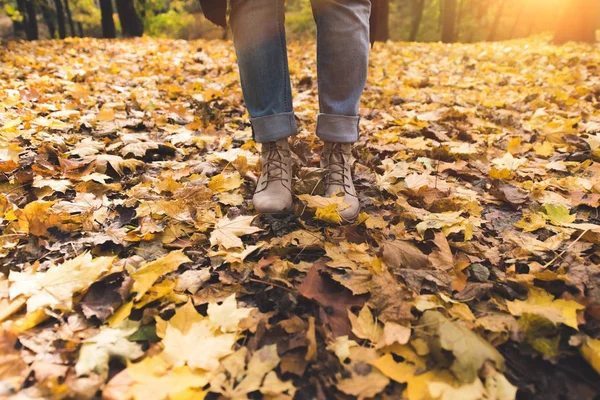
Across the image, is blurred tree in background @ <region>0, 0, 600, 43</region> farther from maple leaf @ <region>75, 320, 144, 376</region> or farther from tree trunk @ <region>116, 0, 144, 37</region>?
maple leaf @ <region>75, 320, 144, 376</region>

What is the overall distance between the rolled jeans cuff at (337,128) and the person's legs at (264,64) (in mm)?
126

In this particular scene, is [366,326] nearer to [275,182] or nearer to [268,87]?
[275,182]

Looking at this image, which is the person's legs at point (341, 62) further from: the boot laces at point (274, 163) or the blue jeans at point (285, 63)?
the boot laces at point (274, 163)

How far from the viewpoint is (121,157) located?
78.7 inches

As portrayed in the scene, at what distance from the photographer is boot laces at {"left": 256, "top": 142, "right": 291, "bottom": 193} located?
62.0 inches

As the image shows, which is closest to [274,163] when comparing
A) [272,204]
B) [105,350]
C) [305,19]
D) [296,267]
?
[272,204]

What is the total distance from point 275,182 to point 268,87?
379mm

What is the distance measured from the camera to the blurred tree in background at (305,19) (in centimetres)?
745

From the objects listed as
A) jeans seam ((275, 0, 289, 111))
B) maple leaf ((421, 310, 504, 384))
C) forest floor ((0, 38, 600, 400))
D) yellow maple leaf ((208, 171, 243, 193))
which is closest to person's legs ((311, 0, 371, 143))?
jeans seam ((275, 0, 289, 111))

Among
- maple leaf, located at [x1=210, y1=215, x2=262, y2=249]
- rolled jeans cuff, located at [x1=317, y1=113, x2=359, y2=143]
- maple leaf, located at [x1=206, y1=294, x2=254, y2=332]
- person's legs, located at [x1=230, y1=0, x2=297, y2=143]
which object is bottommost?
maple leaf, located at [x1=206, y1=294, x2=254, y2=332]

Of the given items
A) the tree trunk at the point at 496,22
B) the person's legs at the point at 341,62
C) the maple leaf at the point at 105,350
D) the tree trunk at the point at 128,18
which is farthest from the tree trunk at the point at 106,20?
the tree trunk at the point at 496,22

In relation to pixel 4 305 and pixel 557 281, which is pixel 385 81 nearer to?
pixel 557 281

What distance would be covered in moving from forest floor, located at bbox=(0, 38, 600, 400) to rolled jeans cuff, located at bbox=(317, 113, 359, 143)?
190mm

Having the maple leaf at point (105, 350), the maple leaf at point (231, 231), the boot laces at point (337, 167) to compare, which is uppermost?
the boot laces at point (337, 167)
